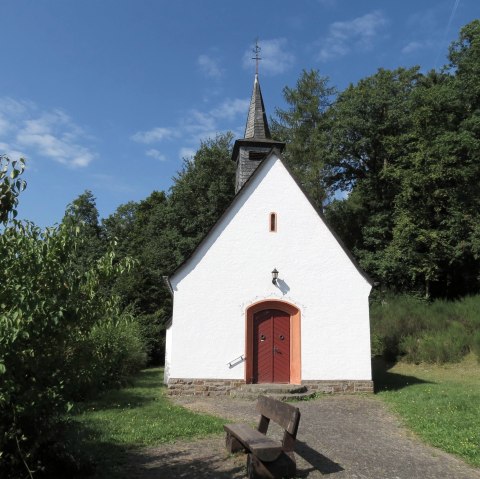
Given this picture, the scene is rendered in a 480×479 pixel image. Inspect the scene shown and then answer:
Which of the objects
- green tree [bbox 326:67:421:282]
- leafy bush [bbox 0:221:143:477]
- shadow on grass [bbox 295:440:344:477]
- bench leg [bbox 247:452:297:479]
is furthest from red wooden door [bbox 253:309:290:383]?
green tree [bbox 326:67:421:282]

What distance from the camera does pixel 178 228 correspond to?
116 ft

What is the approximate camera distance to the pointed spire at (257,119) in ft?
60.2

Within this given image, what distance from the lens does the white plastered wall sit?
13.5 metres

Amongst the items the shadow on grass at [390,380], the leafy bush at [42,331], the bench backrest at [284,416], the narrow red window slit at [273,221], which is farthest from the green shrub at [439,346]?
the leafy bush at [42,331]

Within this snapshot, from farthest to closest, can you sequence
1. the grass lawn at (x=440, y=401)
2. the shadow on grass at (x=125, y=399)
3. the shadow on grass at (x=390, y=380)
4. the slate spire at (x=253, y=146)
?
the slate spire at (x=253, y=146) < the shadow on grass at (x=390, y=380) < the shadow on grass at (x=125, y=399) < the grass lawn at (x=440, y=401)

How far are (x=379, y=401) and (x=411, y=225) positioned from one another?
1740cm

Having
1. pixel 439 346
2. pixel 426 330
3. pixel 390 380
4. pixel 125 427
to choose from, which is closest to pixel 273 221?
pixel 390 380

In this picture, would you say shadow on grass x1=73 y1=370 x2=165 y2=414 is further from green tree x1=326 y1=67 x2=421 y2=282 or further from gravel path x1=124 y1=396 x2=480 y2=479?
green tree x1=326 y1=67 x2=421 y2=282

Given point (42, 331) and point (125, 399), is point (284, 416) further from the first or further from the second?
point (125, 399)

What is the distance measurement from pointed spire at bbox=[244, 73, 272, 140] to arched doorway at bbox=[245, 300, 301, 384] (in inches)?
285

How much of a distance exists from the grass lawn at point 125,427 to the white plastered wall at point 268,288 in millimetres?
2066

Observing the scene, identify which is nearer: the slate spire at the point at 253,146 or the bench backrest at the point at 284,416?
the bench backrest at the point at 284,416

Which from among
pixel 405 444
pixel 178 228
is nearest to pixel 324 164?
pixel 178 228

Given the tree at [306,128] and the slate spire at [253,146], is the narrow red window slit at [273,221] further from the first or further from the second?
the tree at [306,128]
